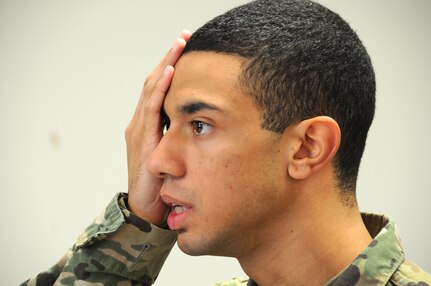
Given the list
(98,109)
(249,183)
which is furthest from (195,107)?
(98,109)

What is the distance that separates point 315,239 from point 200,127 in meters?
0.30

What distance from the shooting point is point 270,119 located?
1.22m

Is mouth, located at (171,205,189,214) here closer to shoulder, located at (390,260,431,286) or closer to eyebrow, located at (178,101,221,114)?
eyebrow, located at (178,101,221,114)

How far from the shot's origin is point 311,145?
48.6 inches

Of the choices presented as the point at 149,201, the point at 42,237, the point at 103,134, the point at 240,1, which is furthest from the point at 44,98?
the point at 149,201

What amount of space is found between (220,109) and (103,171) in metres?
1.23

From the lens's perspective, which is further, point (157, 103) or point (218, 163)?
point (157, 103)

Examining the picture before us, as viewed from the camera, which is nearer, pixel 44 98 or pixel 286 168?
pixel 286 168

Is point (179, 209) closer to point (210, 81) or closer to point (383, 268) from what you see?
point (210, 81)

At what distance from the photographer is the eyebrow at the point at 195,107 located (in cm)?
123

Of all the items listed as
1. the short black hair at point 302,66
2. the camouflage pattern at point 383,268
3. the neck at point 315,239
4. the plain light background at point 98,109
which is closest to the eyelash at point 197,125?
the short black hair at point 302,66

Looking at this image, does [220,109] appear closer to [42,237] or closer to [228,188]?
[228,188]

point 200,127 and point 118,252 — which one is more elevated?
point 200,127

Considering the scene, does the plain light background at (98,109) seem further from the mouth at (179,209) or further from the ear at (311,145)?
the ear at (311,145)
